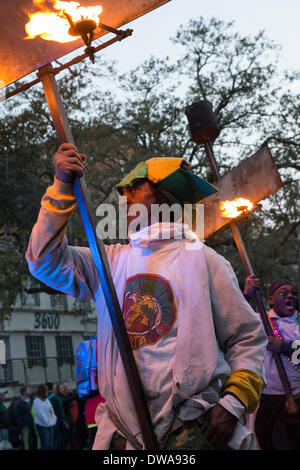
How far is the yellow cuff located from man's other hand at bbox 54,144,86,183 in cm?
100

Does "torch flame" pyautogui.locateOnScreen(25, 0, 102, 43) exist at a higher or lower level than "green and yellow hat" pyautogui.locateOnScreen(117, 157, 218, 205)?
higher

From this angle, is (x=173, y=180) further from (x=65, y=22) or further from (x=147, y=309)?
(x=65, y=22)

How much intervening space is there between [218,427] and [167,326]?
0.43m

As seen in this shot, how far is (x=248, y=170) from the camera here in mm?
7367

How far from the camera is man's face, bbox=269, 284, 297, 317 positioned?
A: 7.66 m

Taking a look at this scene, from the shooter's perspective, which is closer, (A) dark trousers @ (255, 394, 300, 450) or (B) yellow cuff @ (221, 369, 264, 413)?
(B) yellow cuff @ (221, 369, 264, 413)

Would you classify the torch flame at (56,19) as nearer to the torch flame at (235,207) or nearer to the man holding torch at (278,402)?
the torch flame at (235,207)

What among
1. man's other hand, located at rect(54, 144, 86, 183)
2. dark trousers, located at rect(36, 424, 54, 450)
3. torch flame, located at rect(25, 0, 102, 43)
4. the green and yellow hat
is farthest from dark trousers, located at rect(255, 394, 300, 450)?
dark trousers, located at rect(36, 424, 54, 450)

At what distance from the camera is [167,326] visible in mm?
2668

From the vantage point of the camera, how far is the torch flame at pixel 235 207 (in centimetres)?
726

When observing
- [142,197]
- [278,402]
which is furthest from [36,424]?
[142,197]

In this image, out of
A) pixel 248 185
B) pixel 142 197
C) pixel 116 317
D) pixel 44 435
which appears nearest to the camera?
pixel 116 317

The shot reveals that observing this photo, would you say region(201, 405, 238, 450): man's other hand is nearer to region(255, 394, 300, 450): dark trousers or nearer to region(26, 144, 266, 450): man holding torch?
region(26, 144, 266, 450): man holding torch
